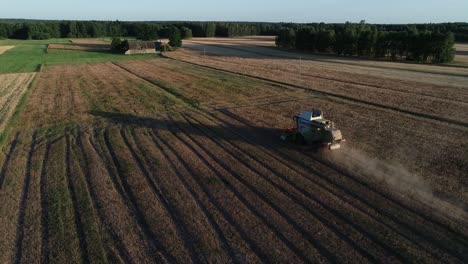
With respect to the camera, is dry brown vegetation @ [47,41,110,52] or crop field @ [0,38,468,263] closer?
crop field @ [0,38,468,263]

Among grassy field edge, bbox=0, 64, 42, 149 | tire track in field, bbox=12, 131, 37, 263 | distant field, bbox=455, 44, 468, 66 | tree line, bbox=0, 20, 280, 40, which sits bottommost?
tire track in field, bbox=12, 131, 37, 263

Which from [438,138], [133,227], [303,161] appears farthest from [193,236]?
[438,138]

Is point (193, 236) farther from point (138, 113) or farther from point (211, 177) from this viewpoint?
point (138, 113)

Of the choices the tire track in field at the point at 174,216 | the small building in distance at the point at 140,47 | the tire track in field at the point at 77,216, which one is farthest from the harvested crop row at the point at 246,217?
the small building in distance at the point at 140,47

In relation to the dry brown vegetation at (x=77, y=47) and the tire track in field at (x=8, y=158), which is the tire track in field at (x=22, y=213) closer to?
the tire track in field at (x=8, y=158)

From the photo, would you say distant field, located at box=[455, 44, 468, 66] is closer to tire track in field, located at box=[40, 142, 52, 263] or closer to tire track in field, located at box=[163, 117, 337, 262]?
tire track in field, located at box=[163, 117, 337, 262]

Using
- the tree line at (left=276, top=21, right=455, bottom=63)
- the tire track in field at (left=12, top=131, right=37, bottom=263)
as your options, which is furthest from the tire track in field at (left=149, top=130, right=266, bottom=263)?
the tree line at (left=276, top=21, right=455, bottom=63)

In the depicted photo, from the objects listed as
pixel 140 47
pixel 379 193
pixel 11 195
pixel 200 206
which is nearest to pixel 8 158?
pixel 11 195
